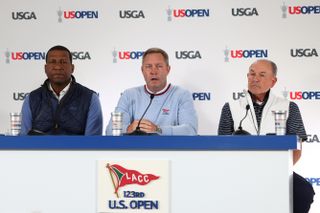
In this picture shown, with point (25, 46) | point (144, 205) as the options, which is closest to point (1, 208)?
point (144, 205)

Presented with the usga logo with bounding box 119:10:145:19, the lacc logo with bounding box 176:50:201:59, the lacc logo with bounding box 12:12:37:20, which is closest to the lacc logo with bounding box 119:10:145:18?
the usga logo with bounding box 119:10:145:19

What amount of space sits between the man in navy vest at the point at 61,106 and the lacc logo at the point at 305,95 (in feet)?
5.74

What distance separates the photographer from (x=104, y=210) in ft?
10.9

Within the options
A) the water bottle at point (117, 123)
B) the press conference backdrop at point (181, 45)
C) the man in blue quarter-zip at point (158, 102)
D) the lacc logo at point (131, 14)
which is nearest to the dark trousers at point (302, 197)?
the water bottle at point (117, 123)

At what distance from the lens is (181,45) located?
584cm

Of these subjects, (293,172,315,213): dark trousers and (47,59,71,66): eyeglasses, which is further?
(47,59,71,66): eyeglasses

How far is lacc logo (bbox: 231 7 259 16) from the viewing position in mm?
5781

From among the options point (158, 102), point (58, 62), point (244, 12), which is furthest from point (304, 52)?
point (58, 62)

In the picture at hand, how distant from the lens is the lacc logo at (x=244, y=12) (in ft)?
19.0

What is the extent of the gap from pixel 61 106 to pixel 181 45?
1.42 m

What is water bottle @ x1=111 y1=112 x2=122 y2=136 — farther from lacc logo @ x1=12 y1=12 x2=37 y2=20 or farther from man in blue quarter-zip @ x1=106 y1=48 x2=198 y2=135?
lacc logo @ x1=12 y1=12 x2=37 y2=20

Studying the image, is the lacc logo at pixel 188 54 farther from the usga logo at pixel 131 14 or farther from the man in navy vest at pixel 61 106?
the man in navy vest at pixel 61 106

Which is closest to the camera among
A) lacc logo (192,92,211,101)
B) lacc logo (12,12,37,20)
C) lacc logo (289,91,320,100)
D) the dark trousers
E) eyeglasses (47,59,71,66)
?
the dark trousers

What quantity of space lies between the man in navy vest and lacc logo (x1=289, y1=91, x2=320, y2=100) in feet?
5.74
